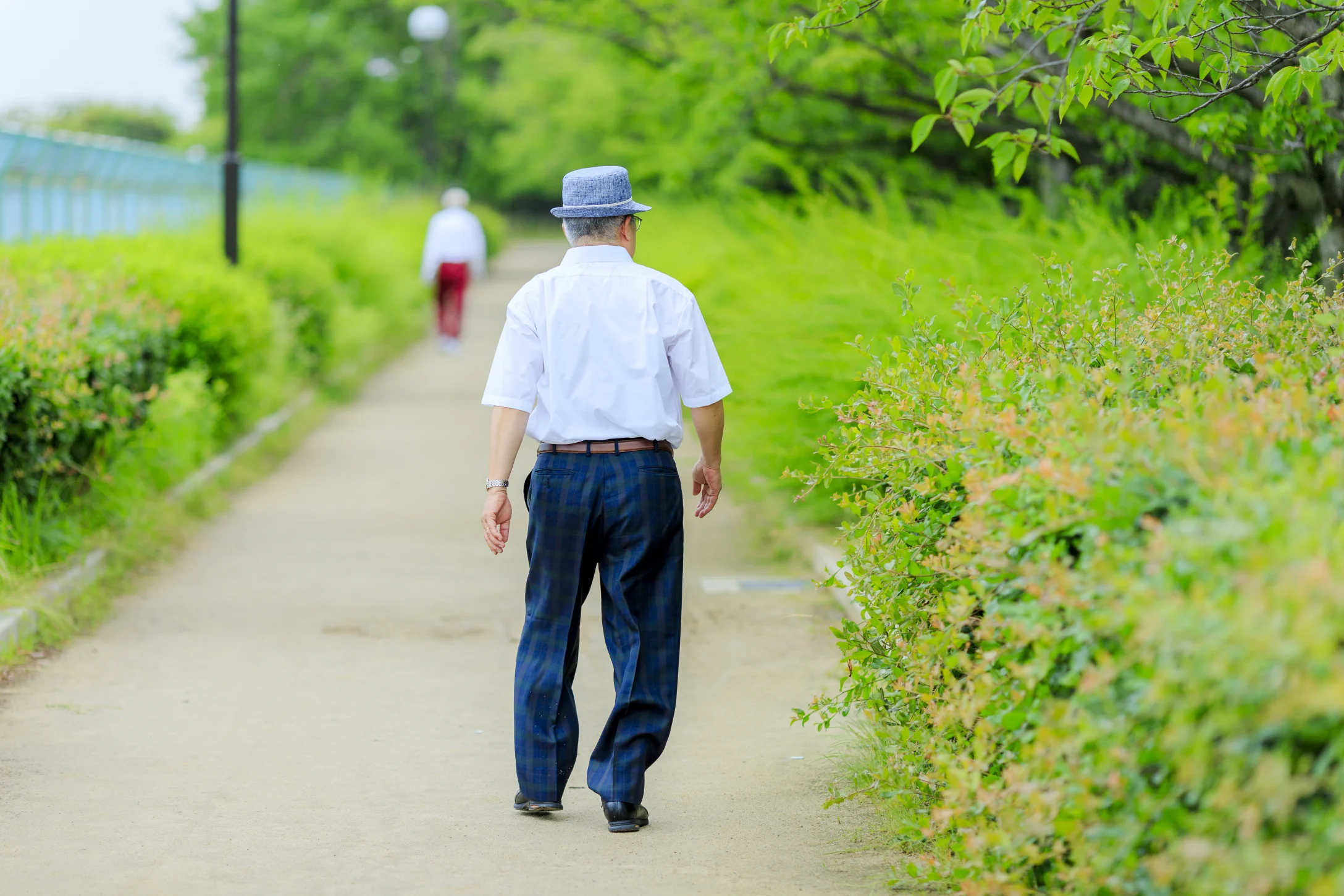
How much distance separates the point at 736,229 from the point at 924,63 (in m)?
4.27

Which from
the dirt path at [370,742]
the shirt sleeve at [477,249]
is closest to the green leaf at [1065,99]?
the dirt path at [370,742]

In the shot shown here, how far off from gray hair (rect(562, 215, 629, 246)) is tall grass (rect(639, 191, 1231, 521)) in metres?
2.42

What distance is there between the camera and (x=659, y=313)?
4.85 meters

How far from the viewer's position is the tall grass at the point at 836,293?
8438mm

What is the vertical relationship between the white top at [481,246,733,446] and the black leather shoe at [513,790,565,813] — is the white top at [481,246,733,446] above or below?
above

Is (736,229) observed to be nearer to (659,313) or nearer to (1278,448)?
(659,313)

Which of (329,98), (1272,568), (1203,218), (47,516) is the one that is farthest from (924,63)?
(329,98)

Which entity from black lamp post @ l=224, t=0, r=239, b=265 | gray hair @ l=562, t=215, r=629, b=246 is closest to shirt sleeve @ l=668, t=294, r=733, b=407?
gray hair @ l=562, t=215, r=629, b=246

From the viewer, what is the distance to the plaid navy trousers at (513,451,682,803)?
484cm

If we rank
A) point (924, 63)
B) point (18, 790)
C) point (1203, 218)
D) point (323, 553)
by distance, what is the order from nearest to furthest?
point (18, 790), point (323, 553), point (1203, 218), point (924, 63)

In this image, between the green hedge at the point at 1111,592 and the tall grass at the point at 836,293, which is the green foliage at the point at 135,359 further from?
the green hedge at the point at 1111,592

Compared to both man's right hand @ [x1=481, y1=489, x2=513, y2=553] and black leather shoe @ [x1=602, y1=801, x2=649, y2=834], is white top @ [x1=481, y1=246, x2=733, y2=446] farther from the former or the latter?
black leather shoe @ [x1=602, y1=801, x2=649, y2=834]

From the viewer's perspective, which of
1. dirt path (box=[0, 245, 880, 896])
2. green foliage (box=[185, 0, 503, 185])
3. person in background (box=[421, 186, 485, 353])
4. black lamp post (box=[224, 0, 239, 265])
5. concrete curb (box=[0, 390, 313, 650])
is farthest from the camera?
green foliage (box=[185, 0, 503, 185])

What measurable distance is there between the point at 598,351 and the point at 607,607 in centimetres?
77
